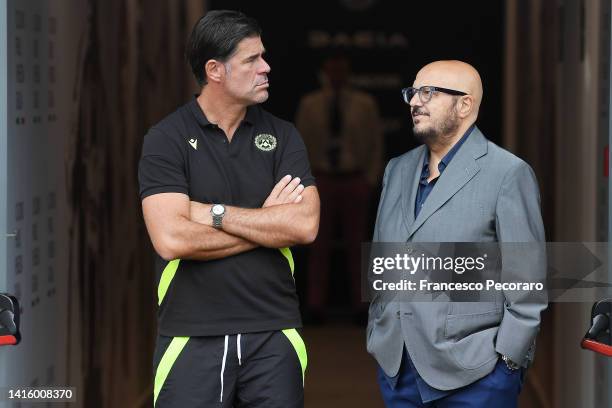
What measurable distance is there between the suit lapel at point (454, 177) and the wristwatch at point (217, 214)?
1.68 feet

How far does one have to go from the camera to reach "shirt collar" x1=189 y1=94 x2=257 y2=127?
3467 mm

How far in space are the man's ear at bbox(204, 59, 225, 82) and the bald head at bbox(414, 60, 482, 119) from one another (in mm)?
543

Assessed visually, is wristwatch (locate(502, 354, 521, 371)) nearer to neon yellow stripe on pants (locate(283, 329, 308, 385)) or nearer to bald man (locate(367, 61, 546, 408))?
bald man (locate(367, 61, 546, 408))

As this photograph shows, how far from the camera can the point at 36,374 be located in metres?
3.96

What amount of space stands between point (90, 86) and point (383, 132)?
17.7ft

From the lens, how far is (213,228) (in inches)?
131

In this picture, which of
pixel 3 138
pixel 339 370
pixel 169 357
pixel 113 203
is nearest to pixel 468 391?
pixel 169 357

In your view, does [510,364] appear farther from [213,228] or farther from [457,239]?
[213,228]

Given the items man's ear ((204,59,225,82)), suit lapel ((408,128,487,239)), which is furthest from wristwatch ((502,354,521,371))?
man's ear ((204,59,225,82))

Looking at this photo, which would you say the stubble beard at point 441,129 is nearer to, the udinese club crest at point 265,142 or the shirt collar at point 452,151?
the shirt collar at point 452,151

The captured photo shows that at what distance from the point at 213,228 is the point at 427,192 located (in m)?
0.61

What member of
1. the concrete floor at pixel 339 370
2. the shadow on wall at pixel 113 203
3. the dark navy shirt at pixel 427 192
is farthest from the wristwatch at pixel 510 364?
the concrete floor at pixel 339 370

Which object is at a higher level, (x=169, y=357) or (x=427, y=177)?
(x=427, y=177)

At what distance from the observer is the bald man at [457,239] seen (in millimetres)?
3268
